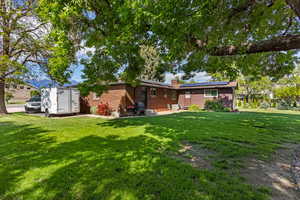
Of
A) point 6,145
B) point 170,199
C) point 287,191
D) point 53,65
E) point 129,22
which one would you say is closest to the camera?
point 170,199

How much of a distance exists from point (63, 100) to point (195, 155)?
431 inches

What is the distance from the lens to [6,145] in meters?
4.28

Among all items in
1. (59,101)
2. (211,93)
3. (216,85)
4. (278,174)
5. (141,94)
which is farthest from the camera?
(211,93)

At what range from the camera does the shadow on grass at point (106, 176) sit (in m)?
2.12

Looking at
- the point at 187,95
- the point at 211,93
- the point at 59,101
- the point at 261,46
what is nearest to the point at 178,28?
the point at 261,46

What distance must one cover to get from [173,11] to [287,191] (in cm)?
395

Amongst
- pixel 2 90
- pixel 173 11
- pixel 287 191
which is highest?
pixel 173 11

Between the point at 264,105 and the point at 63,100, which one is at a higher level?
the point at 63,100

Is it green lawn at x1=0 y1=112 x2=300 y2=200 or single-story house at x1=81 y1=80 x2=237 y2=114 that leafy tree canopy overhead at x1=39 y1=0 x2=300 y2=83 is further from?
single-story house at x1=81 y1=80 x2=237 y2=114

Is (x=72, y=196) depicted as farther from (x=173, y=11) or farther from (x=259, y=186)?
(x=173, y=11)

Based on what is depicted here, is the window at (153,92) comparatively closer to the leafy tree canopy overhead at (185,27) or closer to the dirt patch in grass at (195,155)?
the leafy tree canopy overhead at (185,27)

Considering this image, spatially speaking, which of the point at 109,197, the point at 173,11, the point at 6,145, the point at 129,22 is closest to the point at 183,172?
the point at 109,197

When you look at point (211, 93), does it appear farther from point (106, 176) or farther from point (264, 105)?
point (106, 176)

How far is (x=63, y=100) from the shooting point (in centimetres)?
1109
